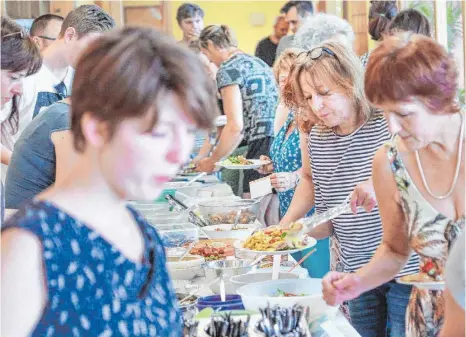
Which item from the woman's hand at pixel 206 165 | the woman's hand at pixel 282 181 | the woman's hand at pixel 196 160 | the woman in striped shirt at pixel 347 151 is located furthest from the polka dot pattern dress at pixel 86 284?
the woman's hand at pixel 196 160

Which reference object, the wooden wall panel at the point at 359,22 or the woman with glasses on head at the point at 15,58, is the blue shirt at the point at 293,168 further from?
the wooden wall panel at the point at 359,22

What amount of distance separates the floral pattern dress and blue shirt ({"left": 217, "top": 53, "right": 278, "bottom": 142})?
8.87 ft

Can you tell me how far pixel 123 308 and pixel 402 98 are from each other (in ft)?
2.53

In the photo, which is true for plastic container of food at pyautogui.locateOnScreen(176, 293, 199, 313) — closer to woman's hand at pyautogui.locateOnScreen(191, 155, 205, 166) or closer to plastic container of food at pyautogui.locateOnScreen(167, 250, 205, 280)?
plastic container of food at pyautogui.locateOnScreen(167, 250, 205, 280)

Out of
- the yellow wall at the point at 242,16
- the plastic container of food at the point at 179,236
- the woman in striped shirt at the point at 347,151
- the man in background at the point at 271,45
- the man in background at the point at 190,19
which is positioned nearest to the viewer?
the woman in striped shirt at the point at 347,151

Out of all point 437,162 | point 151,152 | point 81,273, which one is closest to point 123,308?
point 81,273

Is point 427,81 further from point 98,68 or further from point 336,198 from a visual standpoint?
point 336,198

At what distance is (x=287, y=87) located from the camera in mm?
2668

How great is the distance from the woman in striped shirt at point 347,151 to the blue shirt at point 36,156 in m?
0.75

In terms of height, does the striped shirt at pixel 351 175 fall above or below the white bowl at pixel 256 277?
above

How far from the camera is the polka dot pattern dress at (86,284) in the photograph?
939mm

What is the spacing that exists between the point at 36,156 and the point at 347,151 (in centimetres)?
93

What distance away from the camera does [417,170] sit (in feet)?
5.41

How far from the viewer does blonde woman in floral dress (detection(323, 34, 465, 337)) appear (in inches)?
59.6
